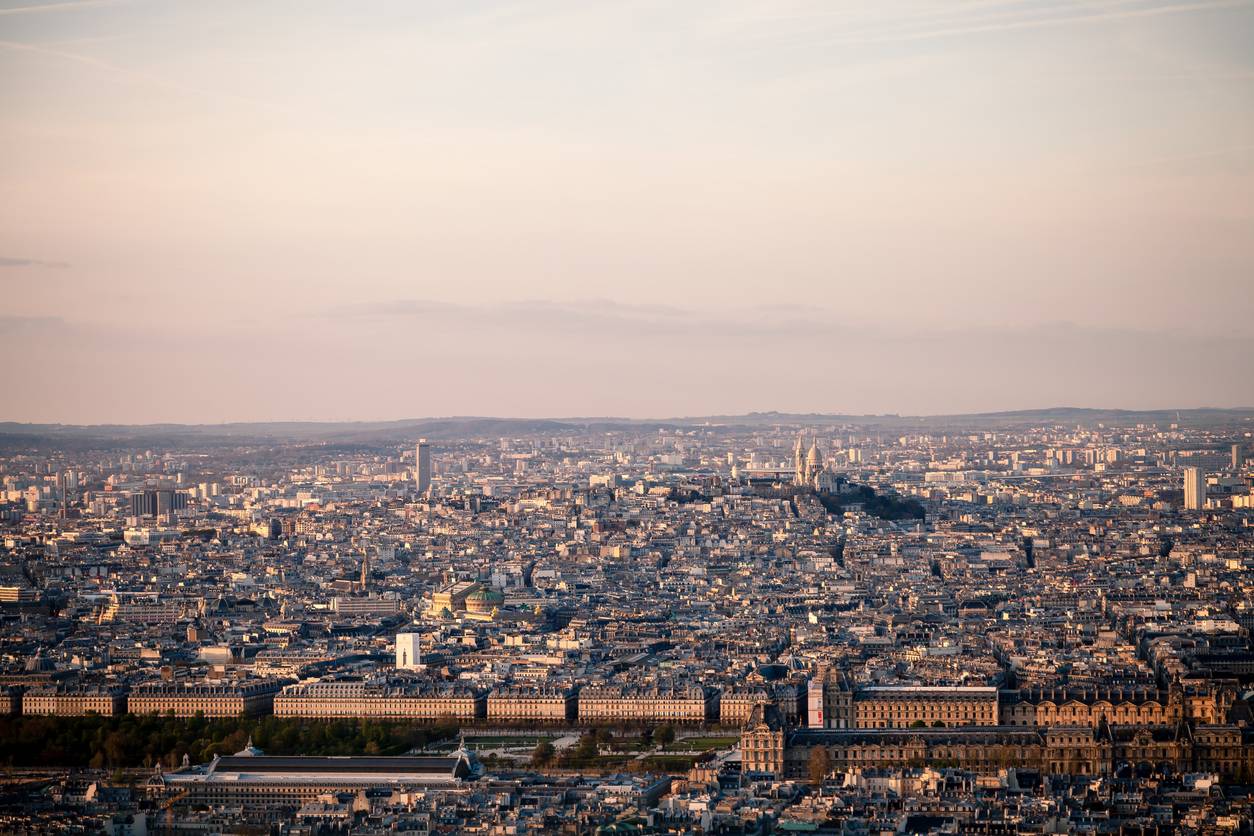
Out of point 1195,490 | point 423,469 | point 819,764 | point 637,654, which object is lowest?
point 819,764

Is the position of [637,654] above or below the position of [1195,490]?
below

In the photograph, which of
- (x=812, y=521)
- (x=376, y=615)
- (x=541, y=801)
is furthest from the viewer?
(x=812, y=521)

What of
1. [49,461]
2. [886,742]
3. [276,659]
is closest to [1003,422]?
[49,461]

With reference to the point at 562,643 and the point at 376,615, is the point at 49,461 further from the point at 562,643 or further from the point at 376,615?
the point at 562,643

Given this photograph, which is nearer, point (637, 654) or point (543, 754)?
point (543, 754)

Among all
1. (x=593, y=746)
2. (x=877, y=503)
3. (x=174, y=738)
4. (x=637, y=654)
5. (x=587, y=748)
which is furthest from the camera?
(x=877, y=503)

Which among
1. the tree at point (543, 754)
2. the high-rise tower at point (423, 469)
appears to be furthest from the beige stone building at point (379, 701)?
the high-rise tower at point (423, 469)

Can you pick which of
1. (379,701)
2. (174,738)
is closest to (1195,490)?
(379,701)

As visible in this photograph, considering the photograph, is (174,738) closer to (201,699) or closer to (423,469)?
(201,699)
